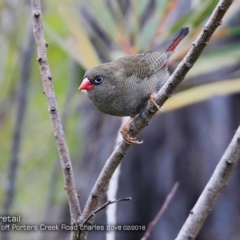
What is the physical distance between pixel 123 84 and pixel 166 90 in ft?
2.97

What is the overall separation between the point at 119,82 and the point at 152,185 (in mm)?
1854

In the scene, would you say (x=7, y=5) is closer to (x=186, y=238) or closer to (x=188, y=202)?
(x=188, y=202)

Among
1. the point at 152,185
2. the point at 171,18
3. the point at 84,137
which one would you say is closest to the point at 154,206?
the point at 152,185

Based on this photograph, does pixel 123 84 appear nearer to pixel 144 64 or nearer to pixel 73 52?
pixel 144 64

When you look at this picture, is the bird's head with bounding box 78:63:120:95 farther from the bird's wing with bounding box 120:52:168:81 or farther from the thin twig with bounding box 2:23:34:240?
the thin twig with bounding box 2:23:34:240

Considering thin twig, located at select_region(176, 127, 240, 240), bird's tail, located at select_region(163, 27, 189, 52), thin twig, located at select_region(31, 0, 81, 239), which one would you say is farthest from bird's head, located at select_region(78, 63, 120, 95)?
thin twig, located at select_region(176, 127, 240, 240)

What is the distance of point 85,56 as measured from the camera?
4.21 metres

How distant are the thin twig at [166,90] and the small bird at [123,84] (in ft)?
1.84

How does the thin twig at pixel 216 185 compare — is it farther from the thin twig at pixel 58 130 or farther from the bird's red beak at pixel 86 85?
the bird's red beak at pixel 86 85

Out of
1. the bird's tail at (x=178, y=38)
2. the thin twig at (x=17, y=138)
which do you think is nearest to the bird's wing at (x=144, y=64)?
the bird's tail at (x=178, y=38)

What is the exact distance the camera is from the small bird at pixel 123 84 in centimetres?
324

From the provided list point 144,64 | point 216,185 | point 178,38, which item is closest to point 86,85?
point 144,64

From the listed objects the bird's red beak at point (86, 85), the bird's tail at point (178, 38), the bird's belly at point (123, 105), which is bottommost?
the bird's belly at point (123, 105)

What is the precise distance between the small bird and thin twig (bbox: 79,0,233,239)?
562mm
